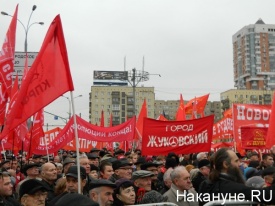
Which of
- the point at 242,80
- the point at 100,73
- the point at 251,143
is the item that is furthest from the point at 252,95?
the point at 251,143

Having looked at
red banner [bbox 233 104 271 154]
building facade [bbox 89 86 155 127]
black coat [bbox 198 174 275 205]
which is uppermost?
building facade [bbox 89 86 155 127]

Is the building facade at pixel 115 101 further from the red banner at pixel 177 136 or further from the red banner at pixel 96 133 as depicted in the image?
the red banner at pixel 177 136

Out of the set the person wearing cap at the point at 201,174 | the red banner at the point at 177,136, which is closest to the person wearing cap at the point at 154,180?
the person wearing cap at the point at 201,174

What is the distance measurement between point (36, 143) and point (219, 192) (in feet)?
28.8

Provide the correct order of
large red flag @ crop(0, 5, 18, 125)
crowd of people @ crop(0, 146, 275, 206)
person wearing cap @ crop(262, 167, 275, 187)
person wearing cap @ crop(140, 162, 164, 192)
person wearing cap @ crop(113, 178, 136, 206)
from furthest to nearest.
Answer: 1. large red flag @ crop(0, 5, 18, 125)
2. person wearing cap @ crop(140, 162, 164, 192)
3. person wearing cap @ crop(262, 167, 275, 187)
4. person wearing cap @ crop(113, 178, 136, 206)
5. crowd of people @ crop(0, 146, 275, 206)

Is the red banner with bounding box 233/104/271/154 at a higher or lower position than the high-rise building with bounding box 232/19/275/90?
lower

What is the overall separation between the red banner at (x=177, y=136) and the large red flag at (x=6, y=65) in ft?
11.6

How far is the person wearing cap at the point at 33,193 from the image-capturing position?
4.80 meters

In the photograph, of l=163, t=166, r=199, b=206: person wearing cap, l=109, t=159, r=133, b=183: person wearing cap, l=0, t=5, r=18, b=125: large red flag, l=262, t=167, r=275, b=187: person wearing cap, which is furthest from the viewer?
l=0, t=5, r=18, b=125: large red flag

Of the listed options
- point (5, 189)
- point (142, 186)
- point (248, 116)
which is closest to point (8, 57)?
point (5, 189)

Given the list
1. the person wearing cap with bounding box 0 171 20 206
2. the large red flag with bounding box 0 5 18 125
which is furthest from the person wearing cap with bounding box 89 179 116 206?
the large red flag with bounding box 0 5 18 125

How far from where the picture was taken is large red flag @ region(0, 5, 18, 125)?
26.7 feet

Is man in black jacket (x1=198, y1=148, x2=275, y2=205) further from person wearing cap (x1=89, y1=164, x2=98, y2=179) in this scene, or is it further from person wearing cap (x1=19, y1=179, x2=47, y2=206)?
person wearing cap (x1=89, y1=164, x2=98, y2=179)

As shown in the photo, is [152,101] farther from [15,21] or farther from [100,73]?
[15,21]
